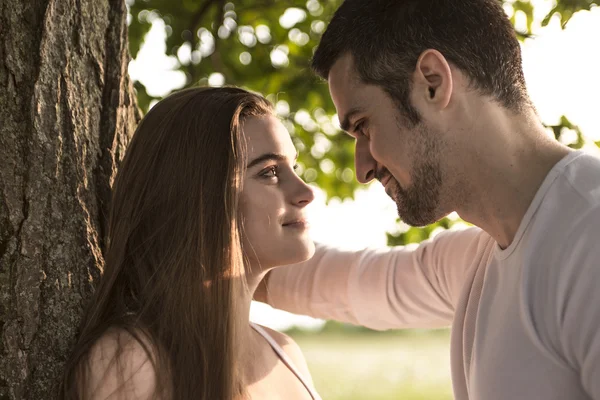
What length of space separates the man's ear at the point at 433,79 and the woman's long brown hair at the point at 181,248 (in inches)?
25.3

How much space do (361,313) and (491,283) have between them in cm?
83

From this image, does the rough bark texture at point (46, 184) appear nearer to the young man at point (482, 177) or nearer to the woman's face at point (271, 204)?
the woman's face at point (271, 204)

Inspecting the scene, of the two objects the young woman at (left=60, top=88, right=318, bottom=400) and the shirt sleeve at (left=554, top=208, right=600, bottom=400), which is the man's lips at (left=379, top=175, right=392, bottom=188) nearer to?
the young woman at (left=60, top=88, right=318, bottom=400)

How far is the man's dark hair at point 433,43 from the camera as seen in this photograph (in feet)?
9.36

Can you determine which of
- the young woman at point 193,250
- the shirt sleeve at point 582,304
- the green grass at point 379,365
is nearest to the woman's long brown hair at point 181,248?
the young woman at point 193,250

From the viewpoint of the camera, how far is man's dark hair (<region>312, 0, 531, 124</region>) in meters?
2.85

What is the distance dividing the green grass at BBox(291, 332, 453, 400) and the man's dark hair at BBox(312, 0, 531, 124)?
41.9 feet

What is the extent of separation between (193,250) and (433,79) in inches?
40.7

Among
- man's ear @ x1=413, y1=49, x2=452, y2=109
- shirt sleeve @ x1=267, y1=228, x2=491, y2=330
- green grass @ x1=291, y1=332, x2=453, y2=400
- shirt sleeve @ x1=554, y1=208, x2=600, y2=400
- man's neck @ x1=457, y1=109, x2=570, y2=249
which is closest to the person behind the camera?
shirt sleeve @ x1=554, y1=208, x2=600, y2=400

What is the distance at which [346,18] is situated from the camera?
3027mm

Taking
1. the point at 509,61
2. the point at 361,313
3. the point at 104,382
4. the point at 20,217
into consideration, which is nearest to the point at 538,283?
the point at 509,61

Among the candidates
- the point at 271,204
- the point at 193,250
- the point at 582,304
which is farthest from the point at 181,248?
the point at 582,304

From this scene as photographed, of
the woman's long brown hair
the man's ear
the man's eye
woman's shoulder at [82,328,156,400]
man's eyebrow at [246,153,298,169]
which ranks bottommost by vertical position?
woman's shoulder at [82,328,156,400]

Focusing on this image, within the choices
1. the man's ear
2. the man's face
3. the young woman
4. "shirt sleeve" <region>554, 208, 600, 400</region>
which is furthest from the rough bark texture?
"shirt sleeve" <region>554, 208, 600, 400</region>
